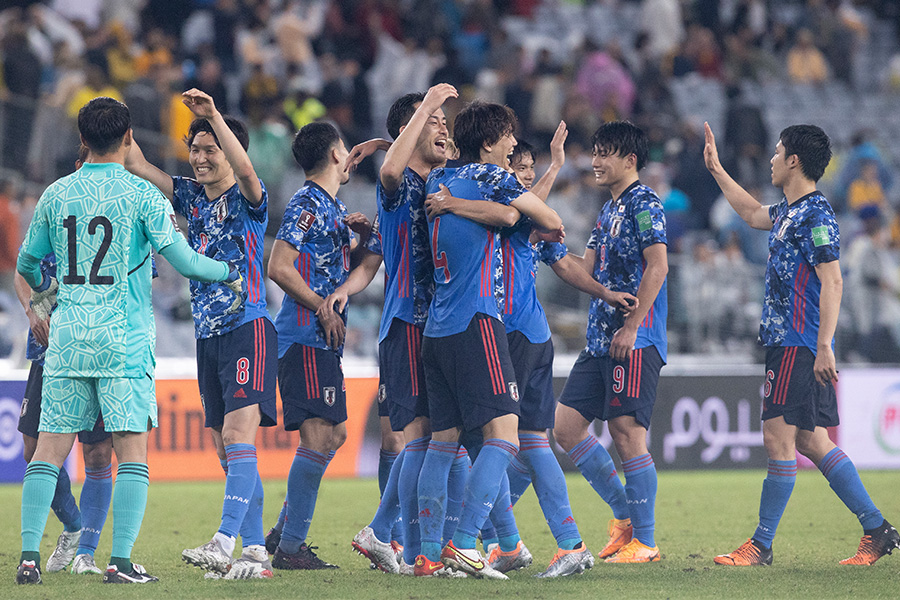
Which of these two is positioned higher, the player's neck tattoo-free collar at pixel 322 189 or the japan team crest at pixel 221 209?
the player's neck tattoo-free collar at pixel 322 189

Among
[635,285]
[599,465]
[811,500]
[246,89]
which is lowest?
[811,500]

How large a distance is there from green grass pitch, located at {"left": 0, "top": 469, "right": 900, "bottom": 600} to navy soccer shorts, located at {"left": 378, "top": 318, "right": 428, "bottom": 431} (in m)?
0.85

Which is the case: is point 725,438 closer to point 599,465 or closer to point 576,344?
point 576,344

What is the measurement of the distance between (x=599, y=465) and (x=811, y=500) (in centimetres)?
400

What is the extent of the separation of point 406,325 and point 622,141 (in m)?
1.84

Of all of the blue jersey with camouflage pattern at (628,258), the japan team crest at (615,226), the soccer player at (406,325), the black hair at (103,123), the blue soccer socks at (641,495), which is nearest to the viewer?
the black hair at (103,123)

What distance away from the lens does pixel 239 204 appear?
6109 millimetres

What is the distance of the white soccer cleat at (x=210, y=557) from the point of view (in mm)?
5477

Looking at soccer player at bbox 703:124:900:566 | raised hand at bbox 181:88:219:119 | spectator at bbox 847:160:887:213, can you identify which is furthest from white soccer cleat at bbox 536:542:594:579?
spectator at bbox 847:160:887:213

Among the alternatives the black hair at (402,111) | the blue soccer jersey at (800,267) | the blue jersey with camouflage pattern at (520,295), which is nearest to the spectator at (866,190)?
the blue soccer jersey at (800,267)

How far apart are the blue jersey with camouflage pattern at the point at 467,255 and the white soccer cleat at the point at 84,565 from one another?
2.07 m

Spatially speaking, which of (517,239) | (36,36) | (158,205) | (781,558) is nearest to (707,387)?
(781,558)

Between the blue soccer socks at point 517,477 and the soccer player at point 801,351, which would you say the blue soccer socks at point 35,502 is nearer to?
the blue soccer socks at point 517,477

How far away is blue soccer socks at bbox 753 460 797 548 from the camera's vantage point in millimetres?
6562
